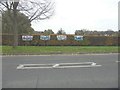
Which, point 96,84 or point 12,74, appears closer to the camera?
point 96,84

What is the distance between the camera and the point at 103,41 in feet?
119

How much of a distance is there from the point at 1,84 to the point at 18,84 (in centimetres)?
54

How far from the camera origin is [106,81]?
377 inches

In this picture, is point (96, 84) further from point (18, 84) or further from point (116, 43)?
point (116, 43)

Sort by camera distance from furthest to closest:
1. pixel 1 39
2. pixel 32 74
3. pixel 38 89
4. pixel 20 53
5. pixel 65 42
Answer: pixel 65 42 → pixel 1 39 → pixel 20 53 → pixel 32 74 → pixel 38 89

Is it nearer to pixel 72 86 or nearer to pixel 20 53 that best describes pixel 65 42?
pixel 20 53

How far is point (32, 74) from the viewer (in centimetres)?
1130

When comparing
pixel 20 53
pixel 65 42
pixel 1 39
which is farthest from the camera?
pixel 65 42

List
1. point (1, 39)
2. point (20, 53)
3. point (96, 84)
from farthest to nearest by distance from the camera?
point (1, 39) → point (20, 53) → point (96, 84)

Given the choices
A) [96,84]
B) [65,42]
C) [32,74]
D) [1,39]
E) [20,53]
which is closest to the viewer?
[96,84]

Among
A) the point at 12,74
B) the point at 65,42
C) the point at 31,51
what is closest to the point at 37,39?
the point at 65,42

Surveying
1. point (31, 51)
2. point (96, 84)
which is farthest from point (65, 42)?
point (96, 84)

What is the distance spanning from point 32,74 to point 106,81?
307 cm

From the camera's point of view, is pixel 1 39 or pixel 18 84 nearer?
pixel 18 84
